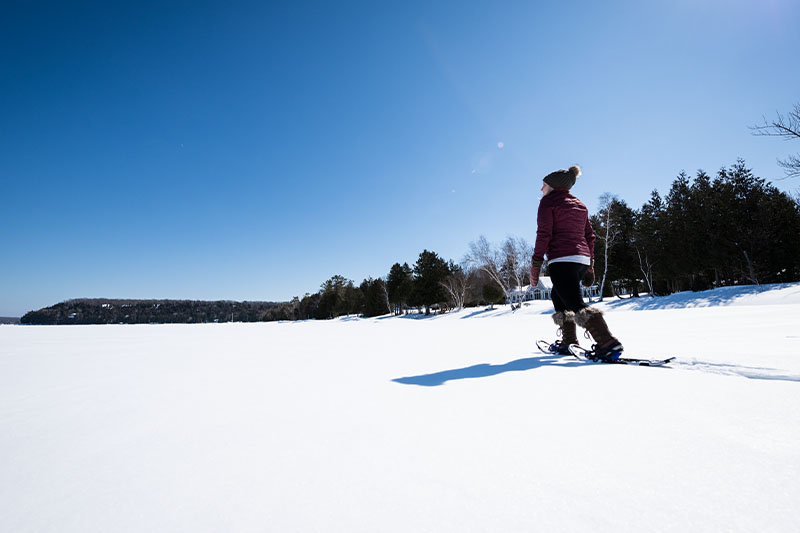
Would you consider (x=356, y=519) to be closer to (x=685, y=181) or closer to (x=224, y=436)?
(x=224, y=436)

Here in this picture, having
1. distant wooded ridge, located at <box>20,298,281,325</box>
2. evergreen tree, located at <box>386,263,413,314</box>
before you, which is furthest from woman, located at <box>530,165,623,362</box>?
distant wooded ridge, located at <box>20,298,281,325</box>

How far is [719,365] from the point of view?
2.05 m

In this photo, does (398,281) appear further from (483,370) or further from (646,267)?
(483,370)

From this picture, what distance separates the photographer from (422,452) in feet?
3.57

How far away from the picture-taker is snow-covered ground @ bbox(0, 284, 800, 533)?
0.76 m

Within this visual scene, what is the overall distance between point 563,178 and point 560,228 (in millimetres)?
607

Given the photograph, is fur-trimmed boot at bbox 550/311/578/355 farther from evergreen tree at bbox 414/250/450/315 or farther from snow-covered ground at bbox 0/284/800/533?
evergreen tree at bbox 414/250/450/315

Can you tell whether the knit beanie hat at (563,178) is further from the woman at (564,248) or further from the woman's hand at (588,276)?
the woman's hand at (588,276)

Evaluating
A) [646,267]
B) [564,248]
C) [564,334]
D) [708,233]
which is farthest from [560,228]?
[646,267]

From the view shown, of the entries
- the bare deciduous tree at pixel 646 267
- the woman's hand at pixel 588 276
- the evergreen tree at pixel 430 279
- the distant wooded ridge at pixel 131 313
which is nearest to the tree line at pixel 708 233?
the bare deciduous tree at pixel 646 267

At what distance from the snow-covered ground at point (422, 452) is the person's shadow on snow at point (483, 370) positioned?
0.12 ft

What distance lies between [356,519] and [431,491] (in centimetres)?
22

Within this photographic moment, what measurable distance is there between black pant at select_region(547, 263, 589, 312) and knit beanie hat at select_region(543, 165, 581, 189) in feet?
3.02

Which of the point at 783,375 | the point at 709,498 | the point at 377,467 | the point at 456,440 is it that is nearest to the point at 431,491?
the point at 377,467
